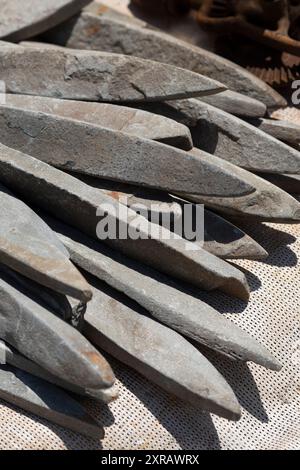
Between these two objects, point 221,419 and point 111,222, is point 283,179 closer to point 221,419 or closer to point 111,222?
point 111,222

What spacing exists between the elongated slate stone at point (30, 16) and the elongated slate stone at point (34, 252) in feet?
3.30

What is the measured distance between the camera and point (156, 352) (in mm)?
2332

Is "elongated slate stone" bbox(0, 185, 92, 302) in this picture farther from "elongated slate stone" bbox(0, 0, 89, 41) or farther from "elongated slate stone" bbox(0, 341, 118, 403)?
"elongated slate stone" bbox(0, 0, 89, 41)

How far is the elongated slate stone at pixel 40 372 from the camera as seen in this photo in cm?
227

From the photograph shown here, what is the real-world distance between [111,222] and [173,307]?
306mm

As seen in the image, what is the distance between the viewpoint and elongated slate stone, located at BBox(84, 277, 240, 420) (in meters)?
2.26

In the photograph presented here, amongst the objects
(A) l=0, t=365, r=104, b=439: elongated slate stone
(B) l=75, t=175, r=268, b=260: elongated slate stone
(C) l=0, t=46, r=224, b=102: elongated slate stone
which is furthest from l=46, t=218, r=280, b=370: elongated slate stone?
(C) l=0, t=46, r=224, b=102: elongated slate stone

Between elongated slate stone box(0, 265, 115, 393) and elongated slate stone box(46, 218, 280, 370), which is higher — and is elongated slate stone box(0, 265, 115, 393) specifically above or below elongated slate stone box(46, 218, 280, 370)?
below

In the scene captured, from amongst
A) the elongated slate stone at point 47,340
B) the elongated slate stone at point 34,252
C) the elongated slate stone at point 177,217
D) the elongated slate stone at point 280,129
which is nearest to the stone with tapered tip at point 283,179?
the elongated slate stone at point 280,129

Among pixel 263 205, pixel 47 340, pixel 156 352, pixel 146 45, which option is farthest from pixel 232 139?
pixel 47 340

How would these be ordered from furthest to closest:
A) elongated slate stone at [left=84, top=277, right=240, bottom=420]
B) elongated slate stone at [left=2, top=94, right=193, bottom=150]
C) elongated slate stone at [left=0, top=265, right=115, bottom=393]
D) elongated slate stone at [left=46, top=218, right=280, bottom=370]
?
1. elongated slate stone at [left=2, top=94, right=193, bottom=150]
2. elongated slate stone at [left=46, top=218, right=280, bottom=370]
3. elongated slate stone at [left=84, top=277, right=240, bottom=420]
4. elongated slate stone at [left=0, top=265, right=115, bottom=393]

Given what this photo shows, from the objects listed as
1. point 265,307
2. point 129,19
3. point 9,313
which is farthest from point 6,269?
point 129,19

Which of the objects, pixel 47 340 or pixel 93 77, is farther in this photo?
pixel 93 77

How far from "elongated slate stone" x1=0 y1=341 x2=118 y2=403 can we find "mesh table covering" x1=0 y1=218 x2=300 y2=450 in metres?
0.10
